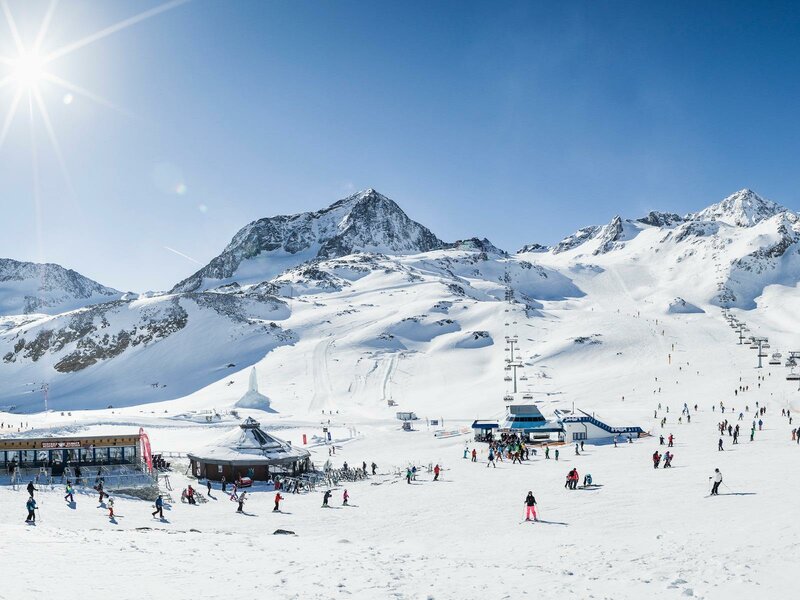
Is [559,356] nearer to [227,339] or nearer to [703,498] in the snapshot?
[227,339]

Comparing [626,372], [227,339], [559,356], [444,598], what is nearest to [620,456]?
[444,598]

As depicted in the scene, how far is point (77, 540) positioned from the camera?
60.2 ft

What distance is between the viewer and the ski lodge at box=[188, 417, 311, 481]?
37500 mm

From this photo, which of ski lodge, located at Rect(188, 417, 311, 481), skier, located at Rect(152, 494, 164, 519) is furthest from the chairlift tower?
skier, located at Rect(152, 494, 164, 519)

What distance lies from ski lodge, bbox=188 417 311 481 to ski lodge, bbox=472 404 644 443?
57.4 ft

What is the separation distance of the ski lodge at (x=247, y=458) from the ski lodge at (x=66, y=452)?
3.82 meters

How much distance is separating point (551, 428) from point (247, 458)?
23959mm

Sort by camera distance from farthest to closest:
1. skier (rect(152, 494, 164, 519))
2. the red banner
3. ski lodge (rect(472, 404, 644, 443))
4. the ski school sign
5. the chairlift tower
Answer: the chairlift tower → ski lodge (rect(472, 404, 644, 443)) → the red banner → the ski school sign → skier (rect(152, 494, 164, 519))

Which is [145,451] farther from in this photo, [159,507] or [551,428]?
[551,428]

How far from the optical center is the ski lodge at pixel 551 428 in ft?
156

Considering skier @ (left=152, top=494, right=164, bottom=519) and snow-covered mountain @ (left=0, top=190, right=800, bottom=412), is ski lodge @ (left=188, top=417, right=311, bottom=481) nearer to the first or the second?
skier @ (left=152, top=494, right=164, bottom=519)

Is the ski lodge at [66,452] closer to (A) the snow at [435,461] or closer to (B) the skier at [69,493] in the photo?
(A) the snow at [435,461]

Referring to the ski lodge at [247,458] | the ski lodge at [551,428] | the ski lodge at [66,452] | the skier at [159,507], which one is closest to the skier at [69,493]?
the skier at [159,507]

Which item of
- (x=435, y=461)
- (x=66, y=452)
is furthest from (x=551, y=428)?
(x=66, y=452)
